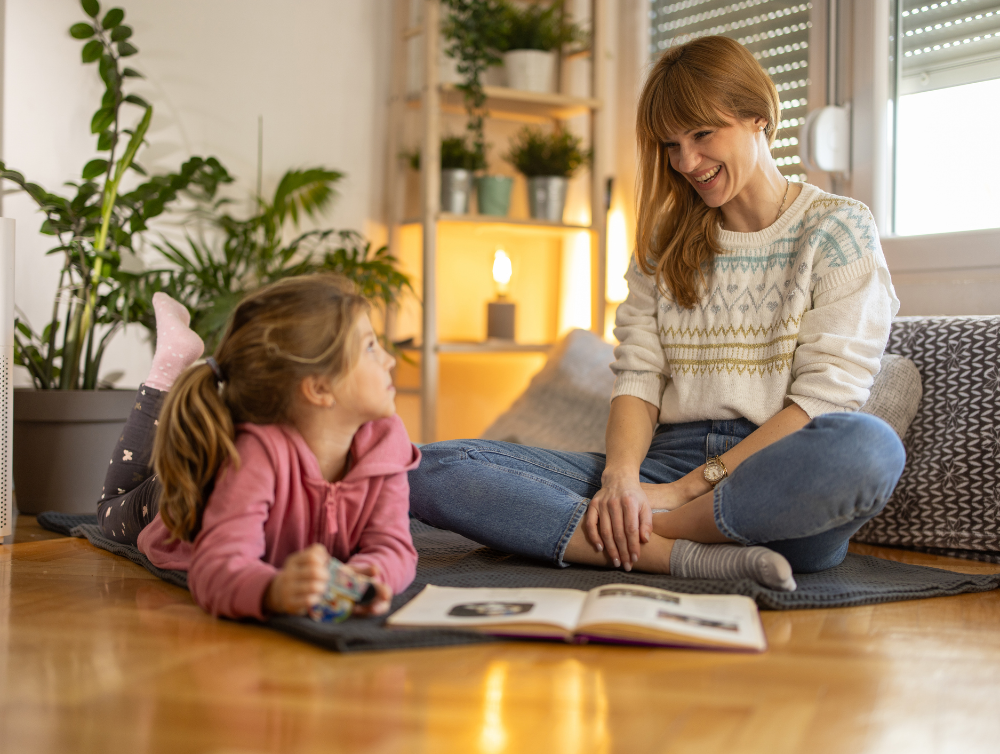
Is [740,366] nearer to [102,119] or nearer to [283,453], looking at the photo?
[283,453]

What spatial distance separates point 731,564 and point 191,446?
733mm

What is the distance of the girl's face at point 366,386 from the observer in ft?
3.83

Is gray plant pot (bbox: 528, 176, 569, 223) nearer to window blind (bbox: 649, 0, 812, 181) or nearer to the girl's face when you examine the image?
window blind (bbox: 649, 0, 812, 181)

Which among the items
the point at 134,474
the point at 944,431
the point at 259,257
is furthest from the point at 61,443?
the point at 944,431

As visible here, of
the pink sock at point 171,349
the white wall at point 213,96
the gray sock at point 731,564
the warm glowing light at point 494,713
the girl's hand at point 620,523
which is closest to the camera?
the warm glowing light at point 494,713

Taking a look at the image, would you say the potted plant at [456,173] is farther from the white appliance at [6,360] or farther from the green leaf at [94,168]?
the white appliance at [6,360]

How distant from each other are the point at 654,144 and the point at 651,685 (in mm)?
967

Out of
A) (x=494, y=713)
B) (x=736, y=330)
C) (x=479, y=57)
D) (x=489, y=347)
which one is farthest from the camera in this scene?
(x=489, y=347)

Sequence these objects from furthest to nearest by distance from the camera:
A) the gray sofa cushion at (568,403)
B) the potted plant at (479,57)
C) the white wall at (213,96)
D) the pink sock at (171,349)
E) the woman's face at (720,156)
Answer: the potted plant at (479,57), the white wall at (213,96), the gray sofa cushion at (568,403), the pink sock at (171,349), the woman's face at (720,156)

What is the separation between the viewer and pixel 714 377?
153 centimetres

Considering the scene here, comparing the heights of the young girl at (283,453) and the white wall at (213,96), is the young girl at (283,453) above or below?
below

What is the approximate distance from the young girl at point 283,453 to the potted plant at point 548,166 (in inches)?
65.9

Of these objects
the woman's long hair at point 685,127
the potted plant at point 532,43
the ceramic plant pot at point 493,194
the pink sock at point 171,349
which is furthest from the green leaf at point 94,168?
the woman's long hair at point 685,127

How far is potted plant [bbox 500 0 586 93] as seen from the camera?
8.96ft
